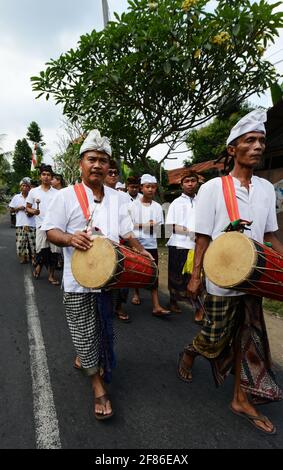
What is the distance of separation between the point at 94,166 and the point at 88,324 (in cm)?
109

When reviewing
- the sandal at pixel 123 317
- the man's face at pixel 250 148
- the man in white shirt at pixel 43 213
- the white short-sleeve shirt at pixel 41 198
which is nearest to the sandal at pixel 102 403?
the sandal at pixel 123 317

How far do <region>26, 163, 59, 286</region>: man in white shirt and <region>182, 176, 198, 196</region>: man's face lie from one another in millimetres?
2805

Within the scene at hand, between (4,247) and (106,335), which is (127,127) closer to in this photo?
(4,247)

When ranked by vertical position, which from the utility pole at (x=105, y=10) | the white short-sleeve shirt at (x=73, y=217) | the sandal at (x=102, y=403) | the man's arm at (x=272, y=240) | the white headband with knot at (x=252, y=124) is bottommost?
the sandal at (x=102, y=403)

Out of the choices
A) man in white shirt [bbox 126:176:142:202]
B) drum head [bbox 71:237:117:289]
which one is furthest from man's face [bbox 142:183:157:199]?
drum head [bbox 71:237:117:289]

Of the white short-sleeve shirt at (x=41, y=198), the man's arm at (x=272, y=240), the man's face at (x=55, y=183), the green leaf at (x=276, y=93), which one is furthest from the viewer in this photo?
the man's face at (x=55, y=183)

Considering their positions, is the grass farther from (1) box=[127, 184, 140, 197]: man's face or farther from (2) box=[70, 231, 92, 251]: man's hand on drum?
(2) box=[70, 231, 92, 251]: man's hand on drum

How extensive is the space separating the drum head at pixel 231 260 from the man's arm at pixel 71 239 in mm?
754

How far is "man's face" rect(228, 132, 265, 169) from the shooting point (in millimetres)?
2057

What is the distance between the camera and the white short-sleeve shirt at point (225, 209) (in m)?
2.13

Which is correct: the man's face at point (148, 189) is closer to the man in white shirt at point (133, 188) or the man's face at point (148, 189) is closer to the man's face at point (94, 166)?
the man in white shirt at point (133, 188)

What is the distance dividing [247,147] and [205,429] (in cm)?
182

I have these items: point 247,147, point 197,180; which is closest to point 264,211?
point 247,147

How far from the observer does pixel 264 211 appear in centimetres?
217
